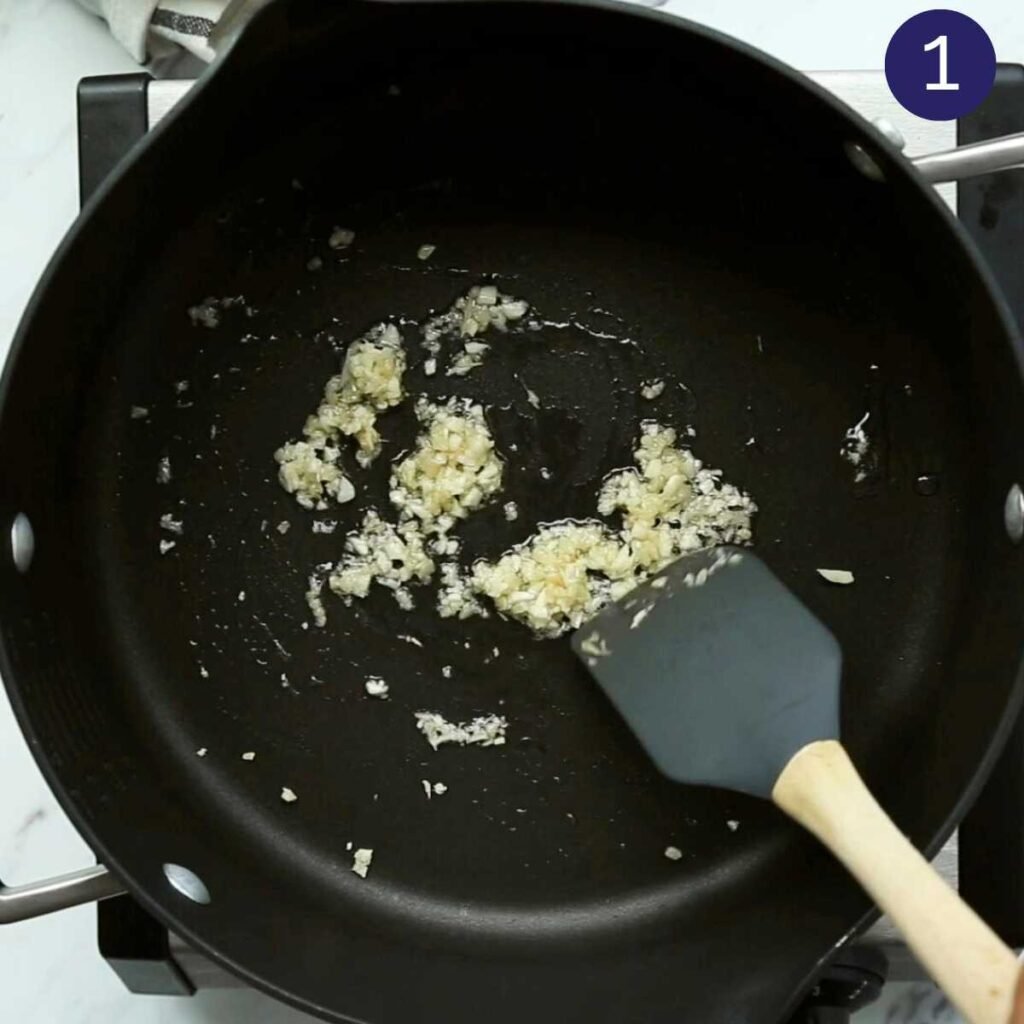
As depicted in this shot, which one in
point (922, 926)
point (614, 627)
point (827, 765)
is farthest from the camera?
point (614, 627)

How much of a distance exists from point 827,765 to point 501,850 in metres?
0.30

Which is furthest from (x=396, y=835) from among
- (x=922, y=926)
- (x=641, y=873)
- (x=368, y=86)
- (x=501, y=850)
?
(x=368, y=86)

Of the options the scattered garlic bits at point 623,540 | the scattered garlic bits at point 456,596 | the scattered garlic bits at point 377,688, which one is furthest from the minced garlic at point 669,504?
the scattered garlic bits at point 377,688

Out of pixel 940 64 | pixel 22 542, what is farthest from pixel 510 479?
pixel 940 64

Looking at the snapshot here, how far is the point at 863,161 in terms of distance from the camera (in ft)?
2.81

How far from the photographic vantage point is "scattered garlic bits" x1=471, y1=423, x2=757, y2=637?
0.95m

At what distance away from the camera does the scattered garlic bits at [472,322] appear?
97 centimetres

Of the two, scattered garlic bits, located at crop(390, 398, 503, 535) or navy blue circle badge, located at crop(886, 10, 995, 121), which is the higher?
navy blue circle badge, located at crop(886, 10, 995, 121)

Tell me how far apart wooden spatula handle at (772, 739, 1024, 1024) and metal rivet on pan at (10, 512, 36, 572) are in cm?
58

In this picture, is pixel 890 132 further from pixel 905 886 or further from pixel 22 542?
pixel 22 542

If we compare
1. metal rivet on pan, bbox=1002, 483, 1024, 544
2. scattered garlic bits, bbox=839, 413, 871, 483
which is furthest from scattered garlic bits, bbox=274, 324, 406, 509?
metal rivet on pan, bbox=1002, 483, 1024, 544

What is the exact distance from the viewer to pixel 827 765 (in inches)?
31.4

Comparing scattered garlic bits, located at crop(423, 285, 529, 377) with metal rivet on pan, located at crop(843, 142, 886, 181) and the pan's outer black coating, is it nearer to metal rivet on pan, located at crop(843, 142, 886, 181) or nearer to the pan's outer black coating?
the pan's outer black coating

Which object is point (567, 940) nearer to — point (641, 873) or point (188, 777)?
point (641, 873)
